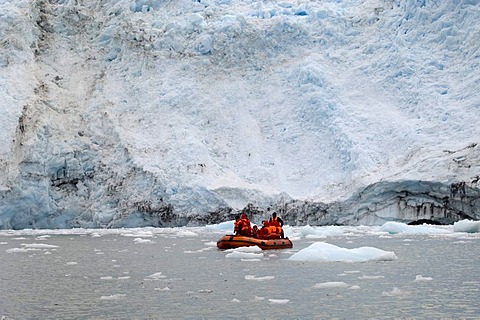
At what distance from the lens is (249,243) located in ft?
41.1

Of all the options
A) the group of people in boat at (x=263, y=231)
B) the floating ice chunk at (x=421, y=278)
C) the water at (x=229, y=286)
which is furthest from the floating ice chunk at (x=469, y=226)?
the floating ice chunk at (x=421, y=278)

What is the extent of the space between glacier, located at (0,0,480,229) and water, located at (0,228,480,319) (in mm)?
9794

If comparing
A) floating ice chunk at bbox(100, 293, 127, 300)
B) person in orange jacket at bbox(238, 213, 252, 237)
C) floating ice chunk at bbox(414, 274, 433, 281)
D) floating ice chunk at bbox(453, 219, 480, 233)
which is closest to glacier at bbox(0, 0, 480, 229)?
floating ice chunk at bbox(453, 219, 480, 233)

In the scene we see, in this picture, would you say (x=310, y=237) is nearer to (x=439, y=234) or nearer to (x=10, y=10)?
(x=439, y=234)

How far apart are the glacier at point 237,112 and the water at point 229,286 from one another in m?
9.79

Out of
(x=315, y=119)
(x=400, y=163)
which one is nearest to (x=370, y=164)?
(x=400, y=163)

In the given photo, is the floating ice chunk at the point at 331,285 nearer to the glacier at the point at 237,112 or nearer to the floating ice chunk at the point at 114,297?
the floating ice chunk at the point at 114,297

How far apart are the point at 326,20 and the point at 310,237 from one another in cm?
1268

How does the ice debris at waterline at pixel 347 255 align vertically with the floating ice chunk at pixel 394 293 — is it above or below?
above

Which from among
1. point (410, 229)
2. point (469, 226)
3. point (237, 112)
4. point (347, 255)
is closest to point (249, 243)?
point (347, 255)

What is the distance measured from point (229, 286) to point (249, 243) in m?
5.32

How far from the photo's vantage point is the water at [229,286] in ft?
18.7

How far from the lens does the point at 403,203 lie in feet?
66.2

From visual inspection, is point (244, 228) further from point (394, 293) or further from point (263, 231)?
point (394, 293)
